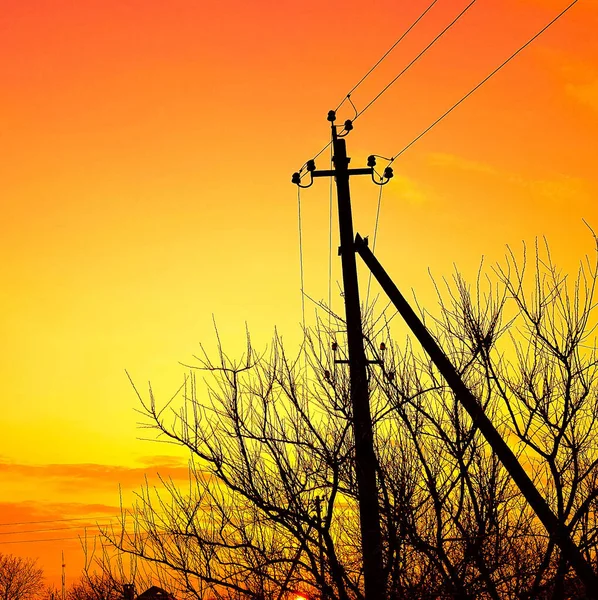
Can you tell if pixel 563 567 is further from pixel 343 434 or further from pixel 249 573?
pixel 249 573

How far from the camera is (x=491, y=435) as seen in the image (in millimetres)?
9781

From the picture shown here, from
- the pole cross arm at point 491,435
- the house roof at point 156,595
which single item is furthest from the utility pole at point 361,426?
the house roof at point 156,595

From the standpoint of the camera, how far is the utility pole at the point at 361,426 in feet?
31.5

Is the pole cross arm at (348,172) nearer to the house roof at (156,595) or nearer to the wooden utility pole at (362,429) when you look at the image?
the wooden utility pole at (362,429)

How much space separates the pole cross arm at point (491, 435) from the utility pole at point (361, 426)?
345 millimetres

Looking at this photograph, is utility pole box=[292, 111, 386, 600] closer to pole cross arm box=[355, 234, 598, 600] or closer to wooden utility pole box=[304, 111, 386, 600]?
wooden utility pole box=[304, 111, 386, 600]

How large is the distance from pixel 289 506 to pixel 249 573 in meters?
1.01

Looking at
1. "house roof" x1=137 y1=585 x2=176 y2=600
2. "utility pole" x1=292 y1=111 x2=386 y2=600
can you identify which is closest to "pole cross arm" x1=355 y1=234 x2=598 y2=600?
"utility pole" x1=292 y1=111 x2=386 y2=600

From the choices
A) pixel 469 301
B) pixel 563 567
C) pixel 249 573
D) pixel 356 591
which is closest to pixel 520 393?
pixel 469 301

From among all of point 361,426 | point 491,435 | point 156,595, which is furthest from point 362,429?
point 156,595

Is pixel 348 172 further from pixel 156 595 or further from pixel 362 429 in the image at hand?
pixel 156 595

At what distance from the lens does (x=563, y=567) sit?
383 inches

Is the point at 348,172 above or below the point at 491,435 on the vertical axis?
above

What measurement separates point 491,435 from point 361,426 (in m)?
1.47
